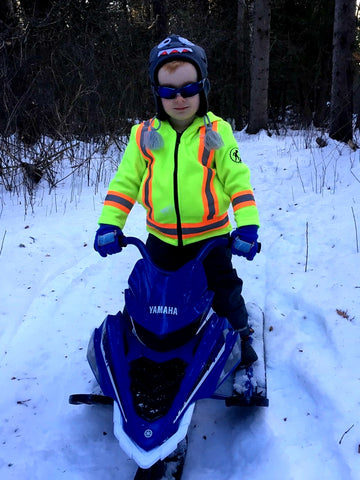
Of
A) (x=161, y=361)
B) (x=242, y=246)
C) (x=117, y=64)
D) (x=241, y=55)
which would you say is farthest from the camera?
(x=241, y=55)

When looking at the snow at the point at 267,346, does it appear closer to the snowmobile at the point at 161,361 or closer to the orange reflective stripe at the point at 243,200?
the snowmobile at the point at 161,361

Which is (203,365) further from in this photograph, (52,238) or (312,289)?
(52,238)

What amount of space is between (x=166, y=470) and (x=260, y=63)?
10.2 metres

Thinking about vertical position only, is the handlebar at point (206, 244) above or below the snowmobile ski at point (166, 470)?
above

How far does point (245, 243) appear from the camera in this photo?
78.1 inches

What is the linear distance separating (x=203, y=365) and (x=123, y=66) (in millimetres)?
9507

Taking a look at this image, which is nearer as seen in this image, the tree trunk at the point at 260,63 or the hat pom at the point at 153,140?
the hat pom at the point at 153,140

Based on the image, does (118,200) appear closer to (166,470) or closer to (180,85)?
(180,85)

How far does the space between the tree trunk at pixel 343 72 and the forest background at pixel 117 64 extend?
5 cm

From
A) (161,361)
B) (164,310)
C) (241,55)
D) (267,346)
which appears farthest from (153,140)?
(241,55)

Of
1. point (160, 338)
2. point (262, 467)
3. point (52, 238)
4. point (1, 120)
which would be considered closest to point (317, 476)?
point (262, 467)

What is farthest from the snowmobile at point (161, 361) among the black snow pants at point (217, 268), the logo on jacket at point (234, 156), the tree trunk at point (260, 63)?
the tree trunk at point (260, 63)

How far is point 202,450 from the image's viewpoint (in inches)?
78.7

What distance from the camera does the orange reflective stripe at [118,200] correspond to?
2.25m
